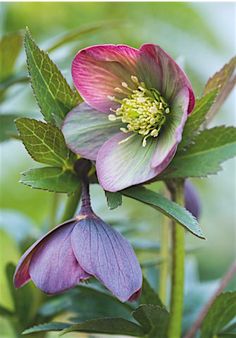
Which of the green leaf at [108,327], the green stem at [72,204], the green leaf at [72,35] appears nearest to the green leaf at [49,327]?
the green leaf at [108,327]

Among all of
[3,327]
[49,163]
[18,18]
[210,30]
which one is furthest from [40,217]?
[210,30]

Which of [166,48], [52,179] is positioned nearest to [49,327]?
[52,179]

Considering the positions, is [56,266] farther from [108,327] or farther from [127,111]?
[127,111]

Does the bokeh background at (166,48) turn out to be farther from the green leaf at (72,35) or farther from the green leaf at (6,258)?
the green leaf at (72,35)

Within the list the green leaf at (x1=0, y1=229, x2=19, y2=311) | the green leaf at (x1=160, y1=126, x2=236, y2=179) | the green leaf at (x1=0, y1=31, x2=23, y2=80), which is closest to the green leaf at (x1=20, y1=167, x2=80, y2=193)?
the green leaf at (x1=160, y1=126, x2=236, y2=179)

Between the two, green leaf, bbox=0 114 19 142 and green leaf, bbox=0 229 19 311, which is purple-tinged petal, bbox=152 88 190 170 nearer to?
green leaf, bbox=0 114 19 142

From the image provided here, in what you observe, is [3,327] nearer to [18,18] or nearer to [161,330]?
[161,330]

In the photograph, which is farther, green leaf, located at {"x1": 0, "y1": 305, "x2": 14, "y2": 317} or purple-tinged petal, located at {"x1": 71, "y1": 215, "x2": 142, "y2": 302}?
green leaf, located at {"x1": 0, "y1": 305, "x2": 14, "y2": 317}
